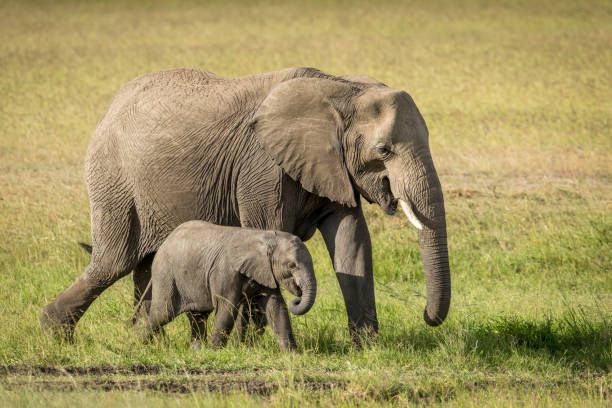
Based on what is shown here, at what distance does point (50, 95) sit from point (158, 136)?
57.1 ft

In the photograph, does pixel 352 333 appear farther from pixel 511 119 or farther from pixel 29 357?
pixel 511 119

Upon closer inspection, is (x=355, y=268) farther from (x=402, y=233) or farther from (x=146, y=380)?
(x=402, y=233)

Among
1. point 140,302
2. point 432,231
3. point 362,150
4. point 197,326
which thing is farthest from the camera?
point 140,302

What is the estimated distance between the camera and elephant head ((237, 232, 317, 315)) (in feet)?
29.6

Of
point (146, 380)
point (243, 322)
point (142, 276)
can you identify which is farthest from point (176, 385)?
point (142, 276)

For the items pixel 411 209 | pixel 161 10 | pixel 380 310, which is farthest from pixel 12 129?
pixel 161 10

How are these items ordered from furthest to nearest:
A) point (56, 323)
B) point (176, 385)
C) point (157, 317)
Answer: point (56, 323), point (157, 317), point (176, 385)

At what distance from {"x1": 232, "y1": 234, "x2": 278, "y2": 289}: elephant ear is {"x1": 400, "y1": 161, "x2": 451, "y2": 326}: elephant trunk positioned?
102cm

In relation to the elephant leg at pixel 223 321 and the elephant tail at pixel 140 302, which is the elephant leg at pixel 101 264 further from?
the elephant leg at pixel 223 321

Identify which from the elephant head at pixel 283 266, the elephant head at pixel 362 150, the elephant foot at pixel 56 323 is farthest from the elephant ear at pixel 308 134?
the elephant foot at pixel 56 323

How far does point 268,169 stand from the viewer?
952 cm

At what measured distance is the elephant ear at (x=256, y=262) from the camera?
9039 millimetres

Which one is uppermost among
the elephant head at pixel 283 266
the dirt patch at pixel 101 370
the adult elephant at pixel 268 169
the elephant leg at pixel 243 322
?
the adult elephant at pixel 268 169

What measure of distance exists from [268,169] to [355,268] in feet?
3.16
